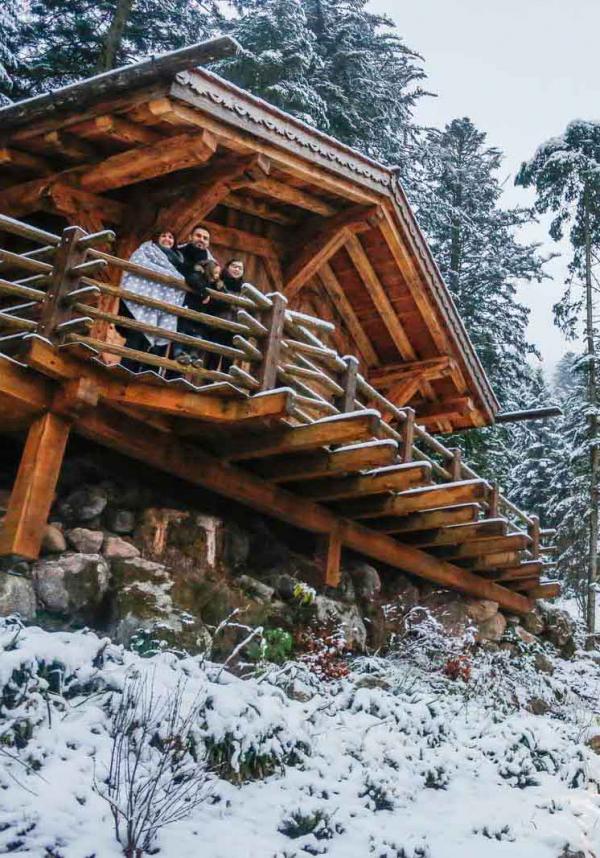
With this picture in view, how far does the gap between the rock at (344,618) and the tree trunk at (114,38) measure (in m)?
12.2

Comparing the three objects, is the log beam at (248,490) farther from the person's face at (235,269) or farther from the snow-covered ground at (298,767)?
the person's face at (235,269)

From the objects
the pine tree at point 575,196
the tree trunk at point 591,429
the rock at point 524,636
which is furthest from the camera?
the pine tree at point 575,196

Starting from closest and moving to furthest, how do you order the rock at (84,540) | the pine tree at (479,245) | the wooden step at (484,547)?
the rock at (84,540), the wooden step at (484,547), the pine tree at (479,245)

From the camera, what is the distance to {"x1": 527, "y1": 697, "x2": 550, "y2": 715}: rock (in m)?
11.6

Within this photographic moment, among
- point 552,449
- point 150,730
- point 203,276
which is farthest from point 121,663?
point 552,449

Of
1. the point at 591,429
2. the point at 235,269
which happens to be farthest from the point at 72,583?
the point at 591,429

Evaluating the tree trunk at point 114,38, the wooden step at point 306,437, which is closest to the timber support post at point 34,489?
the wooden step at point 306,437

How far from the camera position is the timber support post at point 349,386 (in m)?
8.99

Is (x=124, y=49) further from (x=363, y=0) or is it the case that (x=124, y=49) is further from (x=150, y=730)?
(x=150, y=730)

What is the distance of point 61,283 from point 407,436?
15.7 feet

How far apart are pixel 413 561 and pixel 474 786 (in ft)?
14.9

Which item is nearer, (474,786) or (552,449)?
(474,786)

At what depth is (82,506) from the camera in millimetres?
8484

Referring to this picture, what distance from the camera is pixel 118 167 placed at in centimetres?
955
